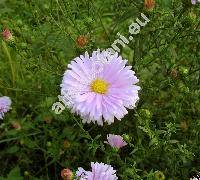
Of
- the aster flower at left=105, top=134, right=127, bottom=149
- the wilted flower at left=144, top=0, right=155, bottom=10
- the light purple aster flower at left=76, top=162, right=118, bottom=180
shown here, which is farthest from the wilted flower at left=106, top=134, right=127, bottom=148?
the wilted flower at left=144, top=0, right=155, bottom=10

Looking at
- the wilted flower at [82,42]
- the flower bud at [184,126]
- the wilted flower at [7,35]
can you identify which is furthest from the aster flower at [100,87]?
the flower bud at [184,126]

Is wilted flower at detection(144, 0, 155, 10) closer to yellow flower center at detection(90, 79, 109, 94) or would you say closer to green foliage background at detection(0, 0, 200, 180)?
green foliage background at detection(0, 0, 200, 180)

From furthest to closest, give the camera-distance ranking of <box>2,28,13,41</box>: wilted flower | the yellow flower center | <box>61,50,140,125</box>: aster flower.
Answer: <box>2,28,13,41</box>: wilted flower < the yellow flower center < <box>61,50,140,125</box>: aster flower

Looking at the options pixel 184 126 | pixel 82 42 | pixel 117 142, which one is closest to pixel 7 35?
pixel 82 42

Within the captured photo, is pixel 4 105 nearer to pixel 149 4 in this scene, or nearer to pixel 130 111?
pixel 130 111

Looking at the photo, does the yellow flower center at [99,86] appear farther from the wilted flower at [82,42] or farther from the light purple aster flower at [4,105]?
the light purple aster flower at [4,105]

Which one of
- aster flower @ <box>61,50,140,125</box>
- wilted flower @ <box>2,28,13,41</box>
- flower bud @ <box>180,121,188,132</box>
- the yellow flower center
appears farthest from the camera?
flower bud @ <box>180,121,188,132</box>

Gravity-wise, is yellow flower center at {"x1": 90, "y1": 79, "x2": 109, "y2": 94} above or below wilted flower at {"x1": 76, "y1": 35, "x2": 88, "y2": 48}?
below

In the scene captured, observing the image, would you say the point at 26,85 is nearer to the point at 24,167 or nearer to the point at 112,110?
the point at 24,167
